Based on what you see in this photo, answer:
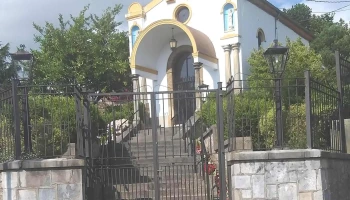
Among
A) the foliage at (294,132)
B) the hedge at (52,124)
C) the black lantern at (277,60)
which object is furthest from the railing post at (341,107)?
the hedge at (52,124)

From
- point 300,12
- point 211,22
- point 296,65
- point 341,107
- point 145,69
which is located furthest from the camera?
point 300,12

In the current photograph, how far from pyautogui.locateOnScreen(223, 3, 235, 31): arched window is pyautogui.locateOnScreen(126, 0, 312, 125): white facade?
0.35ft

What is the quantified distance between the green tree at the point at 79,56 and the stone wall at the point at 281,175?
45.2 ft

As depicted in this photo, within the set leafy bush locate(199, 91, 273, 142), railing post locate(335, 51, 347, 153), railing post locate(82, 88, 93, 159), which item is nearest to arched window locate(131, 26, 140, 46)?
leafy bush locate(199, 91, 273, 142)

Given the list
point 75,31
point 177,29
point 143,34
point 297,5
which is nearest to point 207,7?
point 177,29

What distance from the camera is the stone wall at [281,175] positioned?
8047mm

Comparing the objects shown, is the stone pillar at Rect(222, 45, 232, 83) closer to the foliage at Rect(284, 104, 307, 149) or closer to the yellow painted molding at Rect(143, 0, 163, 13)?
the yellow painted molding at Rect(143, 0, 163, 13)

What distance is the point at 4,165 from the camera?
26.6ft

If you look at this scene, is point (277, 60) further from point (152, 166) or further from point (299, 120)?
point (152, 166)

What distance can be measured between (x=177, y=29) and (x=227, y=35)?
2.06m

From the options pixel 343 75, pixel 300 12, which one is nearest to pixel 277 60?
pixel 343 75

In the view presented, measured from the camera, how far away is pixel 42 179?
8125 mm

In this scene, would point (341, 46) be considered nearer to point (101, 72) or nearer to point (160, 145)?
point (101, 72)

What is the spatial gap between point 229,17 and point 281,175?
11693mm
